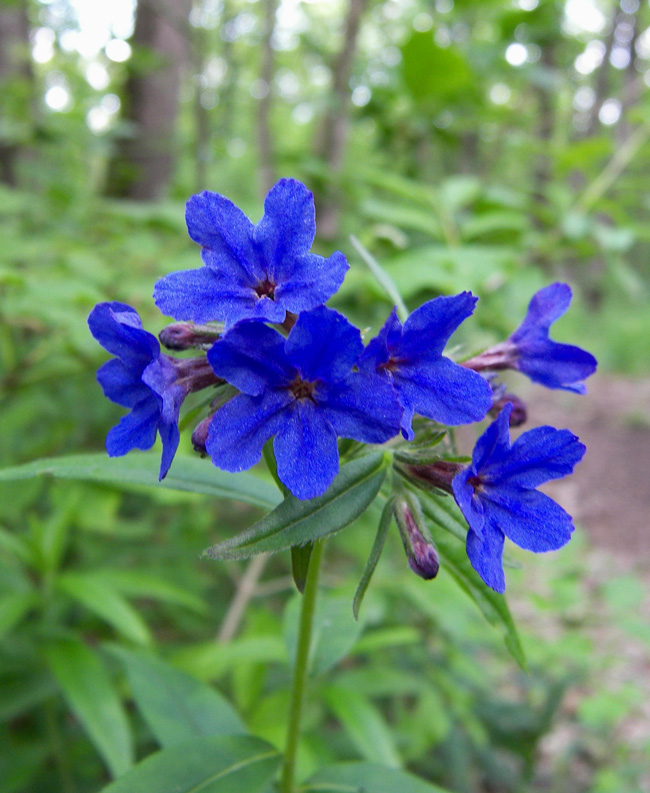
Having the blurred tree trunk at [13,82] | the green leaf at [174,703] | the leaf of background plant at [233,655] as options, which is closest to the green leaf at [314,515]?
the green leaf at [174,703]

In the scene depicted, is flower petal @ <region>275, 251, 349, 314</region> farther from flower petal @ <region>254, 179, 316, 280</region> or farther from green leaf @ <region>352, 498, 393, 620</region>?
green leaf @ <region>352, 498, 393, 620</region>

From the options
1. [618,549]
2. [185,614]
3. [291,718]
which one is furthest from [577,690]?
[291,718]

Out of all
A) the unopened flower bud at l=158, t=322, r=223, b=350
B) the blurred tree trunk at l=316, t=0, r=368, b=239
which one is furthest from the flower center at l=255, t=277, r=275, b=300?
the blurred tree trunk at l=316, t=0, r=368, b=239

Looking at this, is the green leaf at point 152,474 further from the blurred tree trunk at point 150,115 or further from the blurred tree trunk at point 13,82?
the blurred tree trunk at point 150,115

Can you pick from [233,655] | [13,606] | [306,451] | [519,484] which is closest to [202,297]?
[306,451]

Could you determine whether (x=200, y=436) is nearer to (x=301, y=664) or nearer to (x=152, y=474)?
(x=152, y=474)
